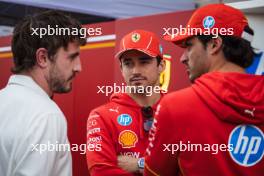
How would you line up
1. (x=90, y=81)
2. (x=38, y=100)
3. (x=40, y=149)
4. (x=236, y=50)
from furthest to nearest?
(x=90, y=81), (x=236, y=50), (x=38, y=100), (x=40, y=149)

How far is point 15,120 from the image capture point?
54.0 inches

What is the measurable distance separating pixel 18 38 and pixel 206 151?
0.80 metres

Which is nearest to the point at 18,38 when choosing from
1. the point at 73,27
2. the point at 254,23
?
→ the point at 73,27

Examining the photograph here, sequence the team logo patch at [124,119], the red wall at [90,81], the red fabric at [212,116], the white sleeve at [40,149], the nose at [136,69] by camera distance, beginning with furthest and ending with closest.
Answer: the red wall at [90,81] → the nose at [136,69] → the team logo patch at [124,119] → the red fabric at [212,116] → the white sleeve at [40,149]

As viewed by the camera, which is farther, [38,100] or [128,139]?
[128,139]

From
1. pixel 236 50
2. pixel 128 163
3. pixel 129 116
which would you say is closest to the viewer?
pixel 236 50

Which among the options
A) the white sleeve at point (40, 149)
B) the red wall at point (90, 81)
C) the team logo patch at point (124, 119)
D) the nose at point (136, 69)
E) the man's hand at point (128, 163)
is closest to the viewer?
the white sleeve at point (40, 149)

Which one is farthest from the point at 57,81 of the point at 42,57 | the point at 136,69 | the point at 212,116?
the point at 136,69

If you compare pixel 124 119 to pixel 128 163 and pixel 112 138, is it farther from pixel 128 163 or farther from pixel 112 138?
pixel 128 163

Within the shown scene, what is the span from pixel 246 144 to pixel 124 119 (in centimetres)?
92

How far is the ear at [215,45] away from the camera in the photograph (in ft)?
5.09

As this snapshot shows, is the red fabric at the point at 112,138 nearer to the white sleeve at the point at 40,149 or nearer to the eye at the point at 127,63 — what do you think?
the eye at the point at 127,63

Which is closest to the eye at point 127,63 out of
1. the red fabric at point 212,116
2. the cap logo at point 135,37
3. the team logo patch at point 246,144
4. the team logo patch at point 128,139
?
the cap logo at point 135,37

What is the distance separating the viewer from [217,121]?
145 centimetres
